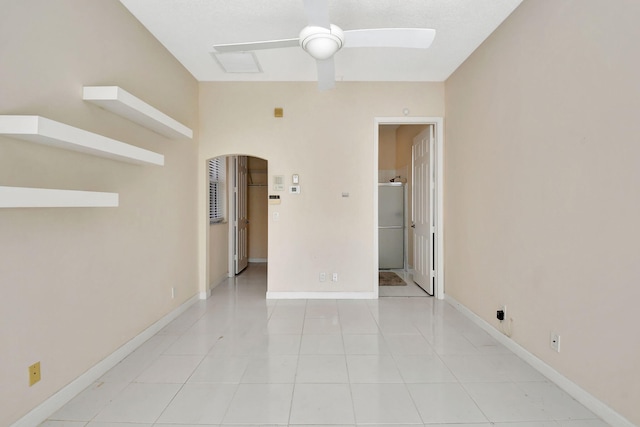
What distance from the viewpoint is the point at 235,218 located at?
543cm

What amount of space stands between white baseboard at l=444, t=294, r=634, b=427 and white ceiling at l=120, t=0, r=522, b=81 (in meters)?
2.89

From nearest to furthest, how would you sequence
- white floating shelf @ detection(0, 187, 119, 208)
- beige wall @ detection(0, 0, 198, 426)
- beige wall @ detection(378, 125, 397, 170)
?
white floating shelf @ detection(0, 187, 119, 208) < beige wall @ detection(0, 0, 198, 426) < beige wall @ detection(378, 125, 397, 170)

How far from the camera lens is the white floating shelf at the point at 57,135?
1440 mm

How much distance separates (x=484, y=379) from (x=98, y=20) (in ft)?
12.9

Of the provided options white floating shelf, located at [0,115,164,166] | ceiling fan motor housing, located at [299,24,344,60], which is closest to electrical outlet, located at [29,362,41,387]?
white floating shelf, located at [0,115,164,166]

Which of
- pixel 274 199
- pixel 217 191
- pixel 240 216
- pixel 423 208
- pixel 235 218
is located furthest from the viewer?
pixel 240 216

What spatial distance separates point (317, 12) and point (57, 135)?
1664mm

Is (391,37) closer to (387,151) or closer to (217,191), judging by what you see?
(217,191)

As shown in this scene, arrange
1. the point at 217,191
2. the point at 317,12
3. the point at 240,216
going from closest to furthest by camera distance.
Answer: the point at 317,12, the point at 217,191, the point at 240,216

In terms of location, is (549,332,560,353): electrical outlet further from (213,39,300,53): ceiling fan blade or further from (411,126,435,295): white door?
(213,39,300,53): ceiling fan blade

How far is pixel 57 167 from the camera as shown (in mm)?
1849

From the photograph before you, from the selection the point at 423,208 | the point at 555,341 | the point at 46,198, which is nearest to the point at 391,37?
the point at 46,198

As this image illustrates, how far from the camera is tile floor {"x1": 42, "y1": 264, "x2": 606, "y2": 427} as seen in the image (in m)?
1.76

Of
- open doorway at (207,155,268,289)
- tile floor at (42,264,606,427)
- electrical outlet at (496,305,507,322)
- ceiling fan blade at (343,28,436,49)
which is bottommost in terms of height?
tile floor at (42,264,606,427)
